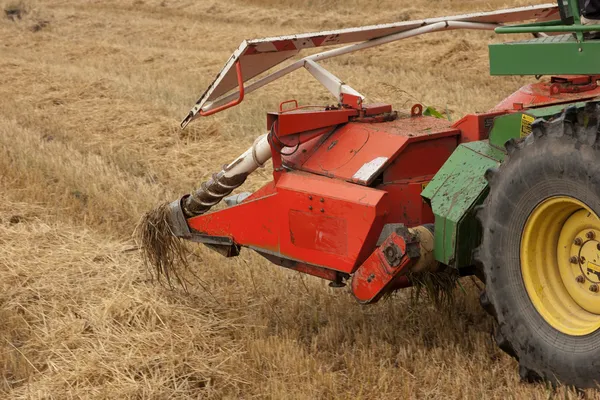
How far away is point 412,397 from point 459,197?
30.7 inches

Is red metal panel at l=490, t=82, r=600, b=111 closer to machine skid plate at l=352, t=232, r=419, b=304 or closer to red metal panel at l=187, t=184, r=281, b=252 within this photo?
machine skid plate at l=352, t=232, r=419, b=304

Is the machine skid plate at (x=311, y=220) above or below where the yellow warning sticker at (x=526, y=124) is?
below

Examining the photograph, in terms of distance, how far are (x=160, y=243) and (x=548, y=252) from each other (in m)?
2.26

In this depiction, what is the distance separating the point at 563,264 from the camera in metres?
3.08

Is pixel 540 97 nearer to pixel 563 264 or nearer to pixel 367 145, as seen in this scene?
pixel 367 145

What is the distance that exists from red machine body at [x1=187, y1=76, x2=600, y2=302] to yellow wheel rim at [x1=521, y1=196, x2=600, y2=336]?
561mm

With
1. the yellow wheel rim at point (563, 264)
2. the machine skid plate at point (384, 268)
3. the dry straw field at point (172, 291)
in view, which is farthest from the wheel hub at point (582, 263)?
the machine skid plate at point (384, 268)

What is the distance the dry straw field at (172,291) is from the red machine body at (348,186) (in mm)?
355

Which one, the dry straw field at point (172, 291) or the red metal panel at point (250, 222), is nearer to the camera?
the dry straw field at point (172, 291)

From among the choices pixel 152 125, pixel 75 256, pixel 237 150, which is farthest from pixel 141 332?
pixel 152 125

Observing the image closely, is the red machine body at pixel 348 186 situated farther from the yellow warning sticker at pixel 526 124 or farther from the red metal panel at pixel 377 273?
the yellow warning sticker at pixel 526 124

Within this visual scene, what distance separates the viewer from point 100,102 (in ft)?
32.3

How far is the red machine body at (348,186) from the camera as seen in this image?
3.71 meters

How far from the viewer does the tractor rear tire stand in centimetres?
287
